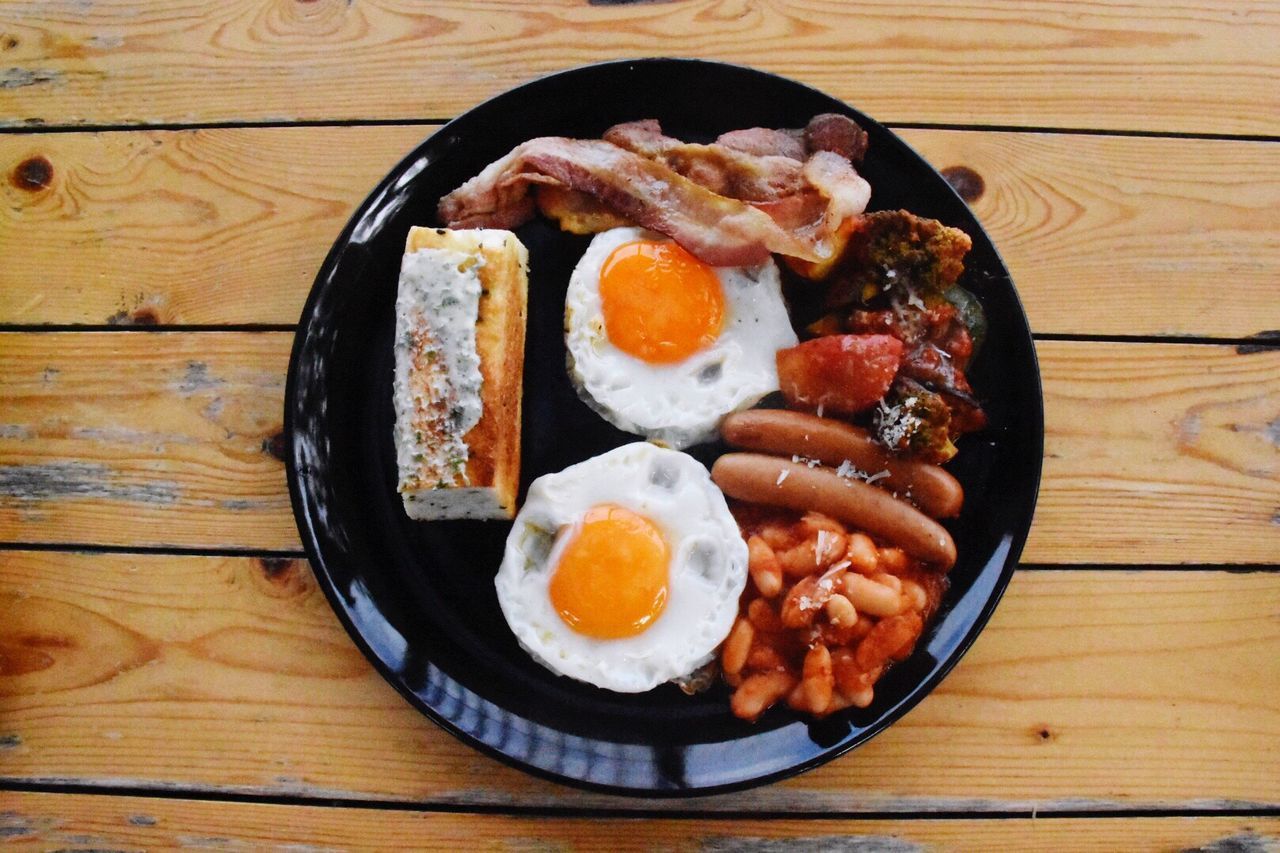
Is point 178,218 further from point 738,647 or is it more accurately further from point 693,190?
point 738,647

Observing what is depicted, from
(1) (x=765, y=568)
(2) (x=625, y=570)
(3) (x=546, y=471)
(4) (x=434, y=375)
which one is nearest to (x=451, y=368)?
(4) (x=434, y=375)

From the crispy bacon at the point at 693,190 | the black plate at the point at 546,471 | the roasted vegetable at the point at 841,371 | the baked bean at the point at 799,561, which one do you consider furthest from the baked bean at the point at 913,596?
the crispy bacon at the point at 693,190

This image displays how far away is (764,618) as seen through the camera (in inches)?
94.0

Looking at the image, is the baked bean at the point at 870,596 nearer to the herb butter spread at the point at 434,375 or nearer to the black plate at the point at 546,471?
the black plate at the point at 546,471

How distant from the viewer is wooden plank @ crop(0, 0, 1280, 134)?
290cm

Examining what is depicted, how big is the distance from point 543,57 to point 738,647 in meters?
1.89

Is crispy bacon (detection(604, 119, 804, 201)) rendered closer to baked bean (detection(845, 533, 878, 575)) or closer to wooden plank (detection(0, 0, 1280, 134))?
wooden plank (detection(0, 0, 1280, 134))

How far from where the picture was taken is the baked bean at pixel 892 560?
7.84ft

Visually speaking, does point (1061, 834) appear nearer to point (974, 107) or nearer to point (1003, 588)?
point (1003, 588)

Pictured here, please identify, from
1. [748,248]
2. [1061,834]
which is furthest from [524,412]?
[1061,834]

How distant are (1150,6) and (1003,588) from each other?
198 cm

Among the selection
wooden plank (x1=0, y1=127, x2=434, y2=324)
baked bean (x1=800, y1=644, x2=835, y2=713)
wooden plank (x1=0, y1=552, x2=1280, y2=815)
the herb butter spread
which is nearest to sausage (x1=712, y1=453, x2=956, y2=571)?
baked bean (x1=800, y1=644, x2=835, y2=713)

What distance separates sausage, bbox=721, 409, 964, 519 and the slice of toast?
2.23 ft

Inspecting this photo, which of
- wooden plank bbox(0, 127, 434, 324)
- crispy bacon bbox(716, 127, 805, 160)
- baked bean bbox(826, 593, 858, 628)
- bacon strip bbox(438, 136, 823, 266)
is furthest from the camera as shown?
wooden plank bbox(0, 127, 434, 324)
